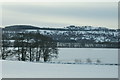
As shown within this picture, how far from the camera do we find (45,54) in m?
27.7

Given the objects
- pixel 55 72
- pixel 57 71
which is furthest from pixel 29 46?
pixel 55 72

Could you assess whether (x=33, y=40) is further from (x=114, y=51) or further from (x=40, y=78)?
(x=40, y=78)

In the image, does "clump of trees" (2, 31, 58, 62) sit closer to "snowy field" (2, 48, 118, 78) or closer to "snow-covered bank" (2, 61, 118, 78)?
"snowy field" (2, 48, 118, 78)

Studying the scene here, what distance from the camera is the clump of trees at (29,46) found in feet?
88.8

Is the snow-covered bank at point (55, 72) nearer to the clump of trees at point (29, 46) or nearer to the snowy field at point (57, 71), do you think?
the snowy field at point (57, 71)

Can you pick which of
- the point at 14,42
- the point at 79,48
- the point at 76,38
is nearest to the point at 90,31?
the point at 76,38

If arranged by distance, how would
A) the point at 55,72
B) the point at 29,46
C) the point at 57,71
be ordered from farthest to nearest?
the point at 29,46 → the point at 57,71 → the point at 55,72

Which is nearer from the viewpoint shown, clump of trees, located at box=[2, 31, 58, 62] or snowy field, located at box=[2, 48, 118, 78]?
snowy field, located at box=[2, 48, 118, 78]

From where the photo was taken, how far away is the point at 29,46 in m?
28.0

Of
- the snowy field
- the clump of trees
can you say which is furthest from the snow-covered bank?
the clump of trees

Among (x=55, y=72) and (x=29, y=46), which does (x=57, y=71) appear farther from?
(x=29, y=46)

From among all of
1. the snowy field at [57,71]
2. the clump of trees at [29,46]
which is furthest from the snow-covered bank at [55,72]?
the clump of trees at [29,46]

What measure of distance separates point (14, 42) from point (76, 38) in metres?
5.77

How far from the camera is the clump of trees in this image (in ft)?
88.8
